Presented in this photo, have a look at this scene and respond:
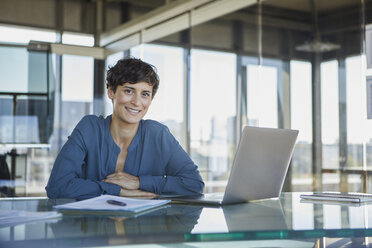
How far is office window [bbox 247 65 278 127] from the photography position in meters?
4.58

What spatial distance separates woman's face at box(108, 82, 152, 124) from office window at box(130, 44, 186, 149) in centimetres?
319

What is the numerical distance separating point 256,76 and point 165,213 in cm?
360

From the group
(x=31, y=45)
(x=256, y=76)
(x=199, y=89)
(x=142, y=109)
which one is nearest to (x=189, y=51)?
(x=199, y=89)

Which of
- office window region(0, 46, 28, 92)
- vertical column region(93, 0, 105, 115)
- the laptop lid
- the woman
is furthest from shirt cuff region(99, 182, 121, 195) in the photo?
vertical column region(93, 0, 105, 115)

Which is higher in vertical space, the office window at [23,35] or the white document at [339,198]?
the office window at [23,35]

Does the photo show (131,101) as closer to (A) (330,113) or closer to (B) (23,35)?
(A) (330,113)

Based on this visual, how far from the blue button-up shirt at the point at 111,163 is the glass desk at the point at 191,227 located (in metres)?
0.48

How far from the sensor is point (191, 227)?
1091mm

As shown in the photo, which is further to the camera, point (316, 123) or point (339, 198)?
point (316, 123)

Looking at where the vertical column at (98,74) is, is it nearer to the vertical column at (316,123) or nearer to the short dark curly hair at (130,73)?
the vertical column at (316,123)

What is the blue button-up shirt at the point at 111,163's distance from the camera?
1.94 meters

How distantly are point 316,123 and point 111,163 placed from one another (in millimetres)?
2544

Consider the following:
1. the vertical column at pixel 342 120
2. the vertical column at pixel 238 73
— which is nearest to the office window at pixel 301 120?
the vertical column at pixel 342 120

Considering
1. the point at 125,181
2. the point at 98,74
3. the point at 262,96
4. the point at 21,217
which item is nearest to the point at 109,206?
the point at 21,217
